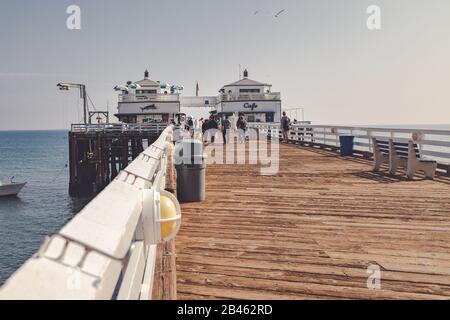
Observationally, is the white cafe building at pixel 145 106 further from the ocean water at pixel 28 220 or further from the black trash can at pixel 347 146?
the black trash can at pixel 347 146

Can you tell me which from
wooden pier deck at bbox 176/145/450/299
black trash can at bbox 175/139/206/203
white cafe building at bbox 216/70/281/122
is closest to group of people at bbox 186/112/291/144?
wooden pier deck at bbox 176/145/450/299

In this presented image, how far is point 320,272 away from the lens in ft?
13.1

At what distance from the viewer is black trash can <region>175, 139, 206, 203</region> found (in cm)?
696

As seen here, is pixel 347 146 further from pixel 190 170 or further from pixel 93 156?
pixel 93 156

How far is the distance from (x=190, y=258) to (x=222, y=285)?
0.84 m

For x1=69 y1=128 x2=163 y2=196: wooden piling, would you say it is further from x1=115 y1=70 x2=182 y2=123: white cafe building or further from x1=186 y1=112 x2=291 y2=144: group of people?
x1=115 y1=70 x2=182 y2=123: white cafe building

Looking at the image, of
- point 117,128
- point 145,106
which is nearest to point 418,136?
point 117,128

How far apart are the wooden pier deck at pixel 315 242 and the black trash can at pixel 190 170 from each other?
0.98ft

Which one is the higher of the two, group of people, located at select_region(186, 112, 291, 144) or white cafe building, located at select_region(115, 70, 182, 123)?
white cafe building, located at select_region(115, 70, 182, 123)

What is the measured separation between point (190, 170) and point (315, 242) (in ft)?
9.40

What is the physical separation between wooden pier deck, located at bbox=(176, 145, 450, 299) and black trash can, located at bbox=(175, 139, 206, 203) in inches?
11.7

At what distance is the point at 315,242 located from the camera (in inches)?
196
